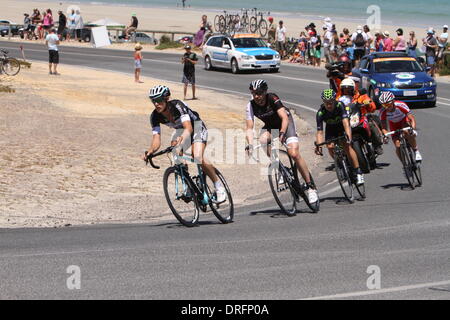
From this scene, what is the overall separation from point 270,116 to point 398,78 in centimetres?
1547

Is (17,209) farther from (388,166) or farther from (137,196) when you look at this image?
(388,166)

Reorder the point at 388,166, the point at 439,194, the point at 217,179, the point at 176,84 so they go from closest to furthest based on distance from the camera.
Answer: the point at 217,179 → the point at 439,194 → the point at 388,166 → the point at 176,84

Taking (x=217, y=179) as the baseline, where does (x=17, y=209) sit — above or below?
below

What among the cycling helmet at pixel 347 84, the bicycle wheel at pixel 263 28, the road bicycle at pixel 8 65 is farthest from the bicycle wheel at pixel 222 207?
the bicycle wheel at pixel 263 28

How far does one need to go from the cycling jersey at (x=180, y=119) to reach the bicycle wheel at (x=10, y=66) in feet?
72.9

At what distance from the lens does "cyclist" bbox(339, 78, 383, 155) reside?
16.5 metres

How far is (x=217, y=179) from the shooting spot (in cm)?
1210

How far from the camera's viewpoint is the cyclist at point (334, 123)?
13922mm

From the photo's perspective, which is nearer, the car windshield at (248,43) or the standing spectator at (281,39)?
the car windshield at (248,43)

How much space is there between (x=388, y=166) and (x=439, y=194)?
3524 mm

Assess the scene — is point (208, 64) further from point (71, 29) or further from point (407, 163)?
point (407, 163)

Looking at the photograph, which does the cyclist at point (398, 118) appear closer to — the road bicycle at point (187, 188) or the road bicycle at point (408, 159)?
the road bicycle at point (408, 159)
